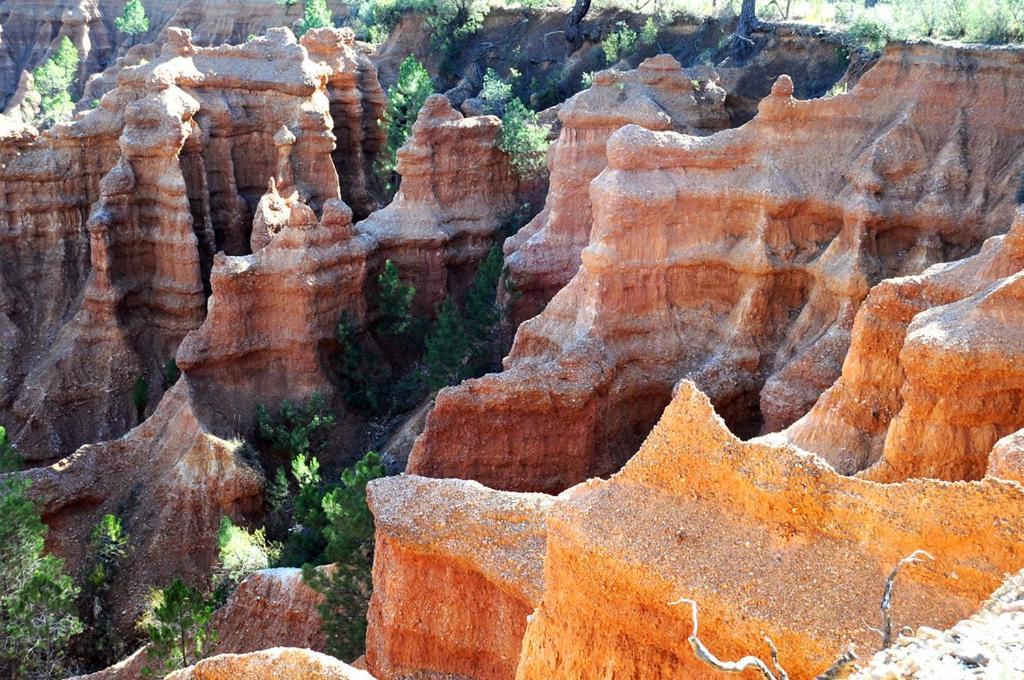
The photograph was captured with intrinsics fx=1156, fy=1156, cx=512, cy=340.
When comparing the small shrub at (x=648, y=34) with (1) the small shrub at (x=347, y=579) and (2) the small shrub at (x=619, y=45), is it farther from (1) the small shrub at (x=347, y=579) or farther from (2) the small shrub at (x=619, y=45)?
(1) the small shrub at (x=347, y=579)

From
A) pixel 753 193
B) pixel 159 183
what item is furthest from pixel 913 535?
pixel 159 183

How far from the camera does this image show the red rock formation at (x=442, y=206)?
33.2 m

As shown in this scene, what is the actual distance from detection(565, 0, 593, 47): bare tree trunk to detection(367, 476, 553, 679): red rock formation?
3481cm

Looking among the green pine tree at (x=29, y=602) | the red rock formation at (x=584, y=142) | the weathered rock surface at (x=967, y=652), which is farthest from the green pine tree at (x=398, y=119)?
the weathered rock surface at (x=967, y=652)

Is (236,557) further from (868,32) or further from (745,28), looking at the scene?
(745,28)

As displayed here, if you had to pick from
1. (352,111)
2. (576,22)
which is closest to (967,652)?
(352,111)

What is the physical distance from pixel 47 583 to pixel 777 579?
619 inches

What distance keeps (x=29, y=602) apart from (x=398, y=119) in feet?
78.0

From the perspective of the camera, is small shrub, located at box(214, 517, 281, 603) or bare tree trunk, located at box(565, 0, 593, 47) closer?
small shrub, located at box(214, 517, 281, 603)

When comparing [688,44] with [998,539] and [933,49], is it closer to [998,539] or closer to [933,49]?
[933,49]

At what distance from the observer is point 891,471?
15.1 metres

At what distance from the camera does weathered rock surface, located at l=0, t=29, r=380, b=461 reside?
33812 mm

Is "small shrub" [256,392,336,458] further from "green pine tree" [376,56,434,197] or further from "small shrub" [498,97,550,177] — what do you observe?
"green pine tree" [376,56,434,197]

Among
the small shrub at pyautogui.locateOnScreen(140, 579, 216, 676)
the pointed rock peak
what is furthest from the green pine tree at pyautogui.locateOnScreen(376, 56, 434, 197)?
the small shrub at pyautogui.locateOnScreen(140, 579, 216, 676)
